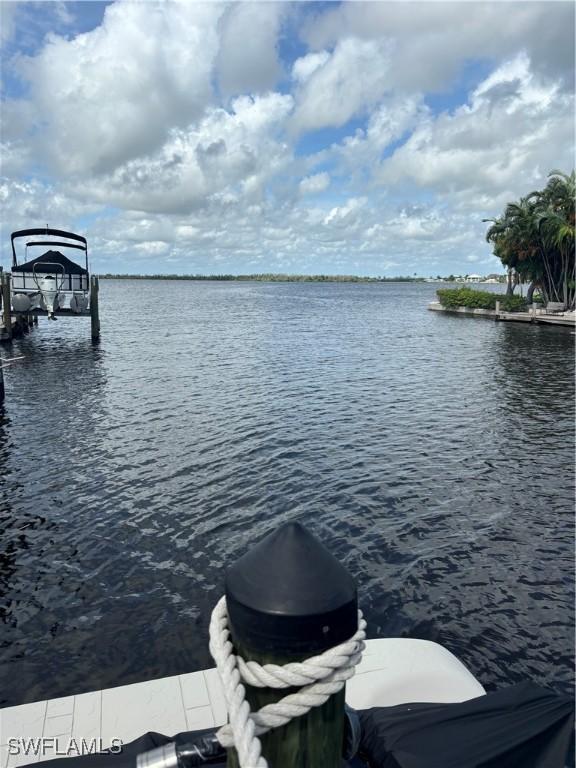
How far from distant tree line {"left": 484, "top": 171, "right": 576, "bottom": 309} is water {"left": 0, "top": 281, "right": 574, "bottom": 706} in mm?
37856

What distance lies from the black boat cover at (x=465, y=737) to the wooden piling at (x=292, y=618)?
4.45 feet

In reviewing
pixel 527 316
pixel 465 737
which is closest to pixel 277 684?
pixel 465 737

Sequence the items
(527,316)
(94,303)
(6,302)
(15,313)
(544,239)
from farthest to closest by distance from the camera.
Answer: (544,239) < (527,316) < (94,303) < (15,313) < (6,302)

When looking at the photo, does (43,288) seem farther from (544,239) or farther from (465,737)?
(544,239)

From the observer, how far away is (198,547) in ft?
34.5

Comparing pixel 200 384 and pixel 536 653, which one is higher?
pixel 200 384

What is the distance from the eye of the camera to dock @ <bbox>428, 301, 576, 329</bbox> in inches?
2016

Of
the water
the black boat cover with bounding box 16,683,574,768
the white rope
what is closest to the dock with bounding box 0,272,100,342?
the water

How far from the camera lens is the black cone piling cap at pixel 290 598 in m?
2.01

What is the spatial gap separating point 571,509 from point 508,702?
31.6ft

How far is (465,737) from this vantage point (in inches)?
135

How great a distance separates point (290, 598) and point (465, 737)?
2.23 meters

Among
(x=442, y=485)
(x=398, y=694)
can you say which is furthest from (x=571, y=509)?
(x=398, y=694)

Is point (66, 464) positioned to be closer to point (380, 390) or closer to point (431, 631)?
point (431, 631)
